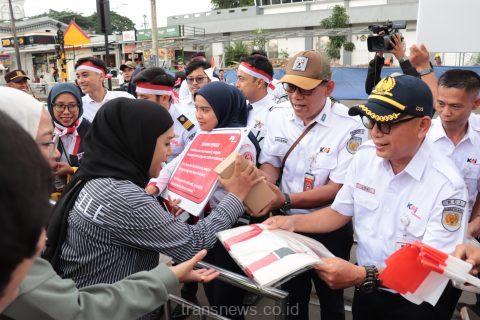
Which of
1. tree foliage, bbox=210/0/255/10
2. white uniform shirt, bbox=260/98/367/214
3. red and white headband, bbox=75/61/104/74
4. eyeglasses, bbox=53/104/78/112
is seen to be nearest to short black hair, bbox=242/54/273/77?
white uniform shirt, bbox=260/98/367/214

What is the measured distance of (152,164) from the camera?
1.91 metres

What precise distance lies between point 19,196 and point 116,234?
1091mm

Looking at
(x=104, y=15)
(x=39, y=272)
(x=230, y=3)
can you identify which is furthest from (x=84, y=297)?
(x=230, y=3)

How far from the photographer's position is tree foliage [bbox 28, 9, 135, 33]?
73.4 m

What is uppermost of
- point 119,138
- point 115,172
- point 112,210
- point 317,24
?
point 317,24

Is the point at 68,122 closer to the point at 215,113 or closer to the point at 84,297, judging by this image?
the point at 215,113

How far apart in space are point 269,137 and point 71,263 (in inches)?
62.8

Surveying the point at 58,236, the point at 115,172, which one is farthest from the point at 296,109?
the point at 58,236

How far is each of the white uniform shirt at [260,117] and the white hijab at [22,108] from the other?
1495mm

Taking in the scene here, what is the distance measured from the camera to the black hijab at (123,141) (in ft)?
5.77

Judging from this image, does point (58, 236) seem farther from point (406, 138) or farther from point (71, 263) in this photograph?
point (406, 138)

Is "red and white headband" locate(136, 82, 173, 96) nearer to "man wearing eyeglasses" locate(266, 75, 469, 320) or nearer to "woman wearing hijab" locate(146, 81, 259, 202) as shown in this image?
"woman wearing hijab" locate(146, 81, 259, 202)

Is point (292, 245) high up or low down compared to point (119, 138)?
down

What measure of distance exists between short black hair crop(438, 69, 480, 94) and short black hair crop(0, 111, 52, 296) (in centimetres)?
273
